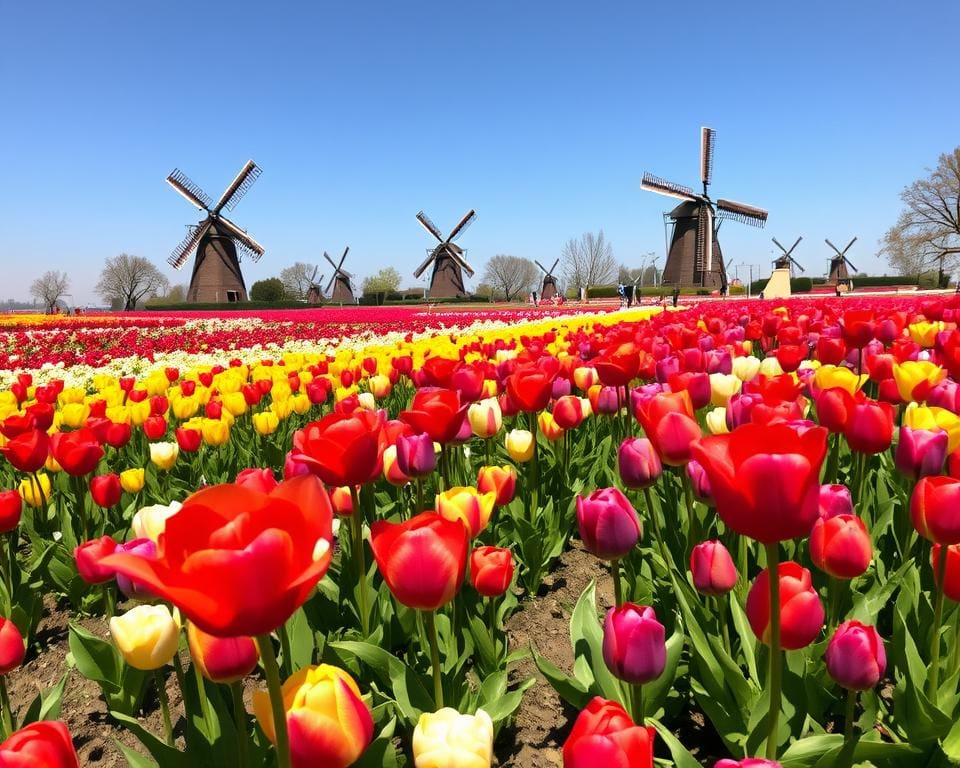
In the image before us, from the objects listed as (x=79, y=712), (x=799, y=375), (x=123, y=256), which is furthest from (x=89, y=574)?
(x=123, y=256)

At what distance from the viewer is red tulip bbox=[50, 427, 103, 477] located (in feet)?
7.88

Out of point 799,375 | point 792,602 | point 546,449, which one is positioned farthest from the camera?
point 546,449

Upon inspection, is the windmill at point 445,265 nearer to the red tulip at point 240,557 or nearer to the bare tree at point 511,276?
the bare tree at point 511,276

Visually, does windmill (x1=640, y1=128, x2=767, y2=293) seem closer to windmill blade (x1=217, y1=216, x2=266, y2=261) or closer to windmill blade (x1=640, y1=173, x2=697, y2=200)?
windmill blade (x1=640, y1=173, x2=697, y2=200)

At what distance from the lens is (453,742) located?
1.00 metres

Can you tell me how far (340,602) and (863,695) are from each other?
1.51 meters

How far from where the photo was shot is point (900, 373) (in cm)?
245

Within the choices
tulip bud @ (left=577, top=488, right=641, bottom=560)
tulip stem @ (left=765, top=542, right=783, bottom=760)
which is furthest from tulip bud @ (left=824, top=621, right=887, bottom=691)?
tulip bud @ (left=577, top=488, right=641, bottom=560)

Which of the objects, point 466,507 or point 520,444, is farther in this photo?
point 520,444

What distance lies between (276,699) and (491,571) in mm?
830

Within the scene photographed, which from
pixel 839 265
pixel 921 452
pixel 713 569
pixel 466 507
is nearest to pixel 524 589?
pixel 466 507

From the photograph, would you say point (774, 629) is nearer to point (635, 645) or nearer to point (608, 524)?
point (635, 645)

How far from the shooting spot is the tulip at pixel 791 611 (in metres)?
1.22

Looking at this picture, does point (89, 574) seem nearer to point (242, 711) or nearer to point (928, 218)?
point (242, 711)
